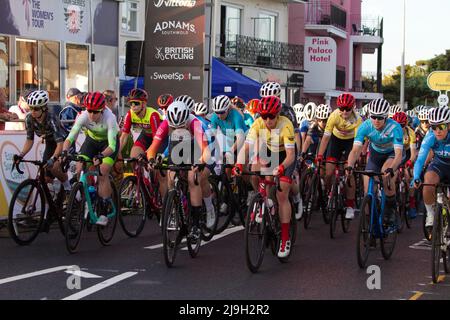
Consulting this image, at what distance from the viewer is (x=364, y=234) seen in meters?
9.88

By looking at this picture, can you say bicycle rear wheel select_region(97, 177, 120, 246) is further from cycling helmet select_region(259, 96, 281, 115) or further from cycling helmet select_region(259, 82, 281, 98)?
cycling helmet select_region(259, 82, 281, 98)

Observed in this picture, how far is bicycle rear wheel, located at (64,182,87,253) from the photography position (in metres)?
10.2

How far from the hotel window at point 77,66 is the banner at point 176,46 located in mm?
4776

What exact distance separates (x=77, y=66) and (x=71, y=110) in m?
6.96

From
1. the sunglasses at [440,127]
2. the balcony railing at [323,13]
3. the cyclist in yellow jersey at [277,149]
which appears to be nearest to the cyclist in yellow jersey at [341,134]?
the cyclist in yellow jersey at [277,149]

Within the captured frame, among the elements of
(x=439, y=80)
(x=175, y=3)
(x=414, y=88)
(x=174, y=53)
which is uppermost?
(x=414, y=88)

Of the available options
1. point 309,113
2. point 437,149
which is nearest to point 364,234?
point 437,149

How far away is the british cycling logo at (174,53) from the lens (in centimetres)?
1655

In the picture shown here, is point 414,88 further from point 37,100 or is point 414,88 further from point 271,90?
point 37,100

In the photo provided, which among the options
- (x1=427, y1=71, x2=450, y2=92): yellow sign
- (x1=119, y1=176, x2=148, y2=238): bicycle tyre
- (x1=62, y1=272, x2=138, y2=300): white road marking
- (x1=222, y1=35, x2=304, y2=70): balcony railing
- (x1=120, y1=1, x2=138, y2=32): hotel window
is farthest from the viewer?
(x1=222, y1=35, x2=304, y2=70): balcony railing

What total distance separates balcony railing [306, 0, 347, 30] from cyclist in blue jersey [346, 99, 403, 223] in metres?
35.1

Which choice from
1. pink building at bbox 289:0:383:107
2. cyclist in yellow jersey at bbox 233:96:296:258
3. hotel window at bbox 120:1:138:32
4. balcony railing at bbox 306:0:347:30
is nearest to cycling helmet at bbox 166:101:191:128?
cyclist in yellow jersey at bbox 233:96:296:258
